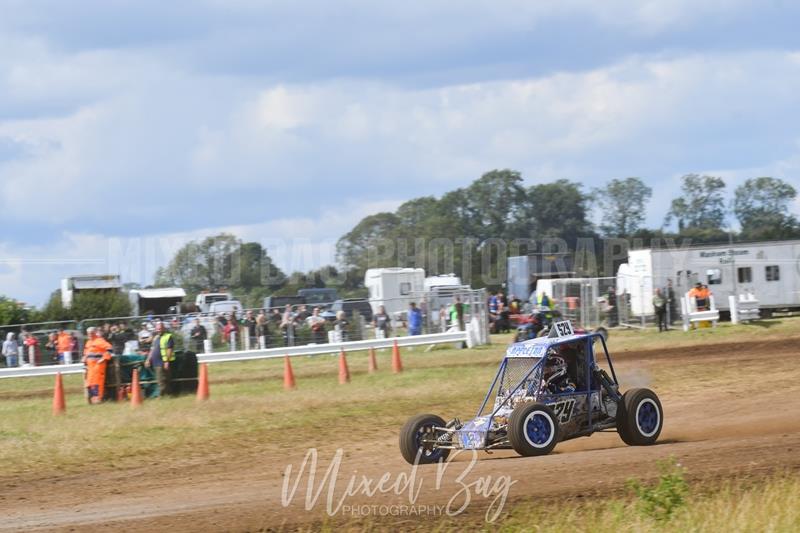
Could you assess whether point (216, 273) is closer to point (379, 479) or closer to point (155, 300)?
point (155, 300)

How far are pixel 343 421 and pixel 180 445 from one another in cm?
253

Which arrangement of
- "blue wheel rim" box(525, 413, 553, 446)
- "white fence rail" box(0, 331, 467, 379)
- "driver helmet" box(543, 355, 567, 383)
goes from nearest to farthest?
"blue wheel rim" box(525, 413, 553, 446)
"driver helmet" box(543, 355, 567, 383)
"white fence rail" box(0, 331, 467, 379)

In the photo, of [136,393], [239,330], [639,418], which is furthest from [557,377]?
[239,330]

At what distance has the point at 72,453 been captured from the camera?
13.2 meters

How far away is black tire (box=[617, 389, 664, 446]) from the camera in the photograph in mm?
10789

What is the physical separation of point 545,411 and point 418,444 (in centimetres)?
141

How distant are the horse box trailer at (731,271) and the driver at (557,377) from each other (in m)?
24.0

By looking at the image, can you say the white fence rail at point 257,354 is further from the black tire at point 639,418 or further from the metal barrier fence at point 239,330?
the black tire at point 639,418

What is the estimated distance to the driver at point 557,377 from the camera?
1073 centimetres

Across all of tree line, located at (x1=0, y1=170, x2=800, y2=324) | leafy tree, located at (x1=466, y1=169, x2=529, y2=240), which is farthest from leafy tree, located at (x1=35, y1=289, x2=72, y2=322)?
leafy tree, located at (x1=466, y1=169, x2=529, y2=240)

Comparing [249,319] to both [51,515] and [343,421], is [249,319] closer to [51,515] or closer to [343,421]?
[343,421]

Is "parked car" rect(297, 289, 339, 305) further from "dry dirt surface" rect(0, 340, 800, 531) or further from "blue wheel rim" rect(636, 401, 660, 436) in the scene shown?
"blue wheel rim" rect(636, 401, 660, 436)

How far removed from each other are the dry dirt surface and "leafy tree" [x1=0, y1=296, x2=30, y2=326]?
28.0 meters

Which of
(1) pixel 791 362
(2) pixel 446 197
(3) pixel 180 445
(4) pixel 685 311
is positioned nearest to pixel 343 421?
(3) pixel 180 445
